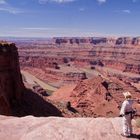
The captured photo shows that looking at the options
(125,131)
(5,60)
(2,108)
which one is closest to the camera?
(125,131)

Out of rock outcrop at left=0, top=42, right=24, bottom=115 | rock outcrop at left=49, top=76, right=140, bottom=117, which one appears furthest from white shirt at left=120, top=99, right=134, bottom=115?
rock outcrop at left=49, top=76, right=140, bottom=117

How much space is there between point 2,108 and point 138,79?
320ft

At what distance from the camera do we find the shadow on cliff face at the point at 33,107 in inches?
1305

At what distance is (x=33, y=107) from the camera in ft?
115

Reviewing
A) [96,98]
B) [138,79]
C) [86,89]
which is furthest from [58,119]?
[138,79]

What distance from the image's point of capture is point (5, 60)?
33.4 metres

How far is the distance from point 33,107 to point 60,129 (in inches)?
969

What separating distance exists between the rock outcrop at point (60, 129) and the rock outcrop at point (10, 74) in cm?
2115

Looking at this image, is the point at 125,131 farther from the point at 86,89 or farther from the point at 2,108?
the point at 86,89

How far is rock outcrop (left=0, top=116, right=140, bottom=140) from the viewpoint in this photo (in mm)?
10359

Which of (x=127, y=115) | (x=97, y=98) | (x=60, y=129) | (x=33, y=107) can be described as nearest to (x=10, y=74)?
(x=33, y=107)

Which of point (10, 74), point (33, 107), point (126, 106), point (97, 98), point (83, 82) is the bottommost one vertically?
point (97, 98)

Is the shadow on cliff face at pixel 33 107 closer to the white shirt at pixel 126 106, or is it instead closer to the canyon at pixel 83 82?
the canyon at pixel 83 82

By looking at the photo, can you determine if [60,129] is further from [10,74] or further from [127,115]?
[10,74]
